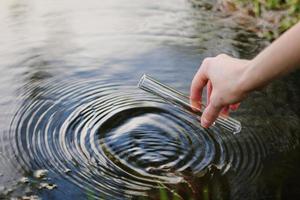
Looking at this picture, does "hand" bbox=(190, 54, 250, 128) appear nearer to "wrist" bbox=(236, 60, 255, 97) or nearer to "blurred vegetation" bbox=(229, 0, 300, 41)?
"wrist" bbox=(236, 60, 255, 97)

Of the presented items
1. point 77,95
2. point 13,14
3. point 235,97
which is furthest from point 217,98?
point 13,14

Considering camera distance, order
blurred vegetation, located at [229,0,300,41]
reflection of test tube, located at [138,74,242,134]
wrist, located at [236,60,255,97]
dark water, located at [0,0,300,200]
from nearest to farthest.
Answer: wrist, located at [236,60,255,97] < reflection of test tube, located at [138,74,242,134] < dark water, located at [0,0,300,200] < blurred vegetation, located at [229,0,300,41]

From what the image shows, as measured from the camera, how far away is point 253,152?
2723mm

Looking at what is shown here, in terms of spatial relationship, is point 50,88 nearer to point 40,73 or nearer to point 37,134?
point 40,73

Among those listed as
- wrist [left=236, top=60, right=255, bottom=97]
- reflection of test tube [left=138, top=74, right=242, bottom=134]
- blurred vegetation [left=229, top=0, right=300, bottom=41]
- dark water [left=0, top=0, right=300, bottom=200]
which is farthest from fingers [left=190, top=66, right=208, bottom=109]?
blurred vegetation [left=229, top=0, right=300, bottom=41]

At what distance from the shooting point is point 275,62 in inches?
51.9

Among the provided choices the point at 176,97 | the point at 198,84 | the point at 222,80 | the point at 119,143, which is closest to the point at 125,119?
the point at 119,143

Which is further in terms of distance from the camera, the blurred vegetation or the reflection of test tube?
the blurred vegetation

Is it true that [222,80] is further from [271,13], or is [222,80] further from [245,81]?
[271,13]

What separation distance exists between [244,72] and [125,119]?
1684mm

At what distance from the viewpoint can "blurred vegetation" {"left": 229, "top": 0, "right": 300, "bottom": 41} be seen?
4469 mm

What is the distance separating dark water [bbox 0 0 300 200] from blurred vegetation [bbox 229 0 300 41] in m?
0.27

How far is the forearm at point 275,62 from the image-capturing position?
4.15 feet

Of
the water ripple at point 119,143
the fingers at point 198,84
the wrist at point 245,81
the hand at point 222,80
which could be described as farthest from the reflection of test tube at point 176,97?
the wrist at point 245,81
